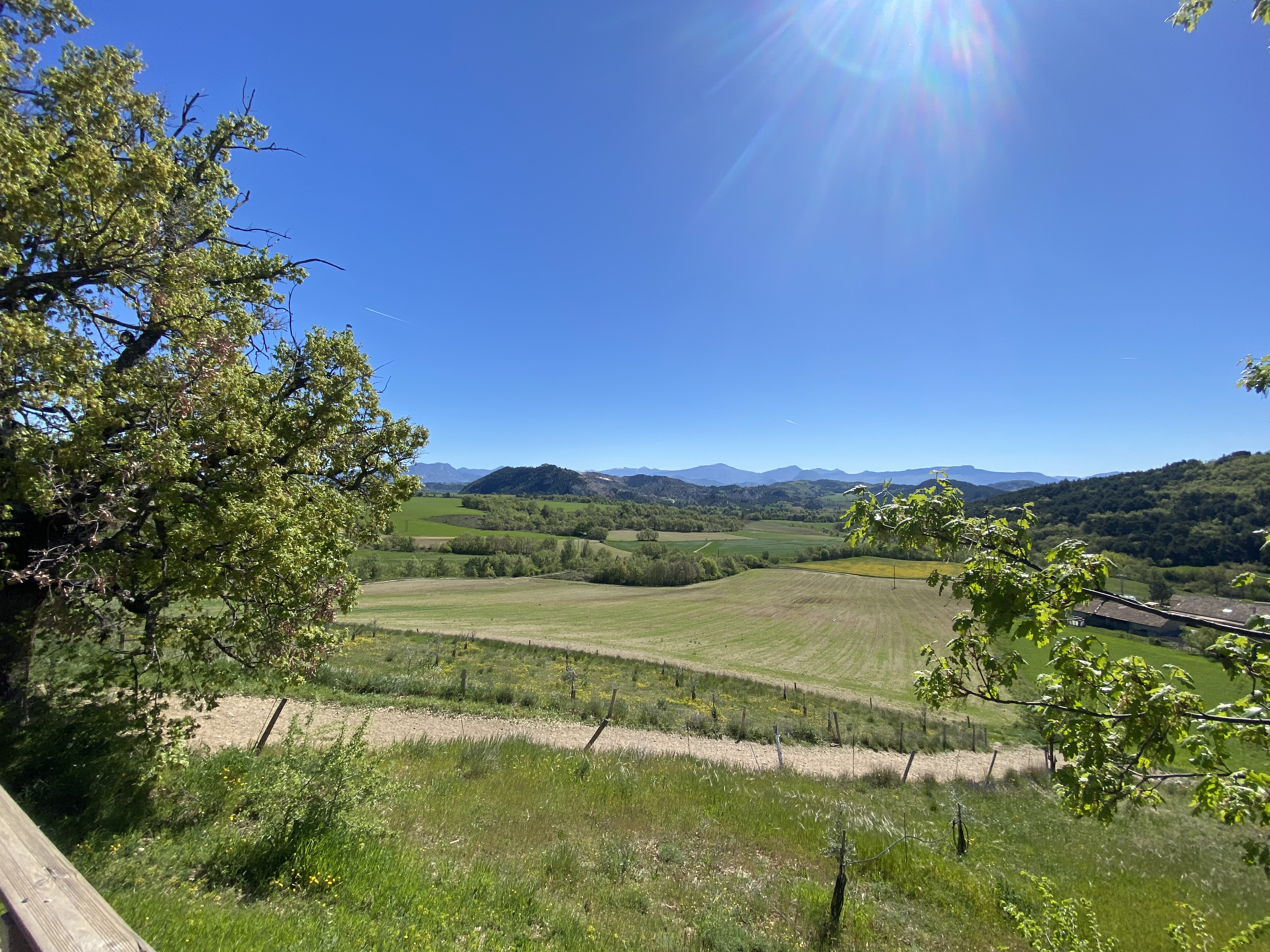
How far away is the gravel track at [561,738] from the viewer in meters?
14.0

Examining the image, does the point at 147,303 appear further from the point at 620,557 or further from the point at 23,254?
the point at 620,557

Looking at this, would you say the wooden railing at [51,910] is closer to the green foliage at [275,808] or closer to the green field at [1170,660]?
the green foliage at [275,808]

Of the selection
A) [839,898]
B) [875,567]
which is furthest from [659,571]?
[839,898]

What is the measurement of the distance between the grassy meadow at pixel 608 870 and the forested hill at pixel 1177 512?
2836 inches

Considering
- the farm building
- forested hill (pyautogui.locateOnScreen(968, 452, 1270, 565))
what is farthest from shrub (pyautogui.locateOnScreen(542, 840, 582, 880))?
the farm building

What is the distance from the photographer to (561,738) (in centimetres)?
1767

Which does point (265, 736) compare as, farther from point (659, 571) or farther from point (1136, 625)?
point (1136, 625)

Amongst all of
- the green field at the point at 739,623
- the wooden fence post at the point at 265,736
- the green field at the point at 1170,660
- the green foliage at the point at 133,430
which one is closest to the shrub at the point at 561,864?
the green foliage at the point at 133,430

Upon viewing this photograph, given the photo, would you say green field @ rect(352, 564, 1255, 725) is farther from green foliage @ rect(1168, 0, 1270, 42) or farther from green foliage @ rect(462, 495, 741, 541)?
green foliage @ rect(462, 495, 741, 541)

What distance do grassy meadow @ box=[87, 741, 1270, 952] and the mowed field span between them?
2572cm

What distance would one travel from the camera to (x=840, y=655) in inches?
2025

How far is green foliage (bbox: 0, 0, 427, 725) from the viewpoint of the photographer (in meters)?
A: 6.34

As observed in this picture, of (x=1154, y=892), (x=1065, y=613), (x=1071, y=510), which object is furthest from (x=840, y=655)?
(x=1071, y=510)

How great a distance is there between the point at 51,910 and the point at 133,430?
793 centimetres
